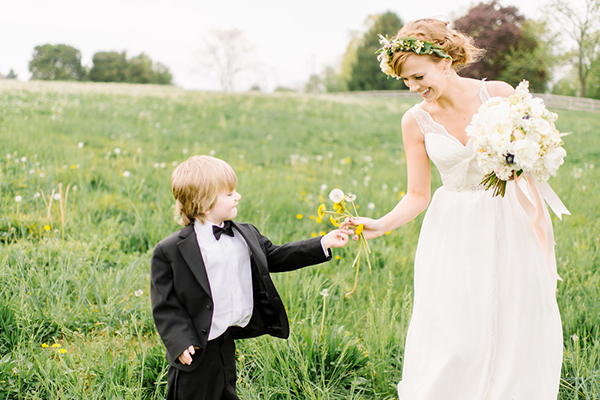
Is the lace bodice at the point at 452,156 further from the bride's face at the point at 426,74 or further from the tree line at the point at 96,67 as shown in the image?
the tree line at the point at 96,67

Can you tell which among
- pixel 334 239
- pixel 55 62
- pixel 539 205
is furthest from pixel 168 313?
pixel 55 62

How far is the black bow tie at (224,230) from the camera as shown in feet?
6.72

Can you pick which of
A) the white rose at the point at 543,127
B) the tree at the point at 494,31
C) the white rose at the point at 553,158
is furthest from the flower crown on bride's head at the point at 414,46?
the tree at the point at 494,31

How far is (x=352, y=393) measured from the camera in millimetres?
2482

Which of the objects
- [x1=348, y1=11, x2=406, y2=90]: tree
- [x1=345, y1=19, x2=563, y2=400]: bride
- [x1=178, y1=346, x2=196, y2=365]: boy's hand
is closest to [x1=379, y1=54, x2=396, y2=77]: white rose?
[x1=345, y1=19, x2=563, y2=400]: bride

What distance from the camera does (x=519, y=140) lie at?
186cm

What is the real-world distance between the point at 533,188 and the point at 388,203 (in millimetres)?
3213

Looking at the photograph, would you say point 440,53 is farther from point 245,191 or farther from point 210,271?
point 245,191

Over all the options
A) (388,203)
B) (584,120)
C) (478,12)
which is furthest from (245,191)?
(478,12)

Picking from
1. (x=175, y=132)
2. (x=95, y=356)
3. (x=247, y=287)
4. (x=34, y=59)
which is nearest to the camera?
(x=247, y=287)

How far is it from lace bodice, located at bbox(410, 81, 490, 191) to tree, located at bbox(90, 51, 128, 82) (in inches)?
691

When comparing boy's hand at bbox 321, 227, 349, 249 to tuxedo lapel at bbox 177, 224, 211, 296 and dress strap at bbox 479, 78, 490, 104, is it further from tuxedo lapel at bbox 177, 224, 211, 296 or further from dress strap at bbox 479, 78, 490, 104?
dress strap at bbox 479, 78, 490, 104

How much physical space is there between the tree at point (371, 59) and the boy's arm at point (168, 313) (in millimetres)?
42101

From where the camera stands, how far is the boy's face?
2.03 metres
